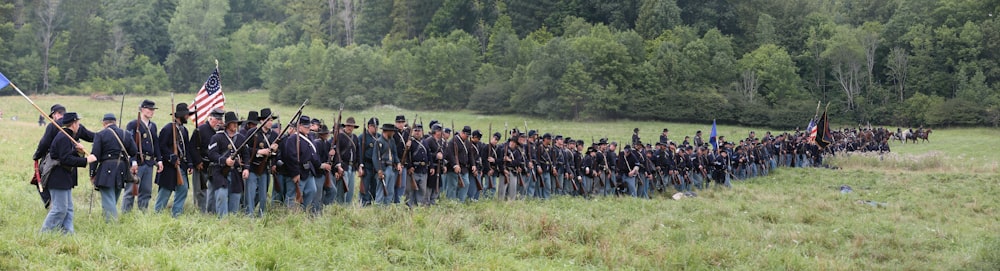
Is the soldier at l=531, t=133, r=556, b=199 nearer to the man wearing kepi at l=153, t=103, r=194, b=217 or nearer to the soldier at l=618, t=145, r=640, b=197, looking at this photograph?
the soldier at l=618, t=145, r=640, b=197

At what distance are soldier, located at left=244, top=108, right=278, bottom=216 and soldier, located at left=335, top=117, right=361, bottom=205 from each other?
4.27 ft

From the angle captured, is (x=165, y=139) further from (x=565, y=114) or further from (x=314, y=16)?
(x=314, y=16)

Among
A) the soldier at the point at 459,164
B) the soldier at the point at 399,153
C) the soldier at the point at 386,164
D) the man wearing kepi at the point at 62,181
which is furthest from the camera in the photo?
the soldier at the point at 459,164

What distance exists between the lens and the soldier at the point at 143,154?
35.6 ft

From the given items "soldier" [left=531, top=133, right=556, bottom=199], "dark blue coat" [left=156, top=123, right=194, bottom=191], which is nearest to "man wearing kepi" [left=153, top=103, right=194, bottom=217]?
"dark blue coat" [left=156, top=123, right=194, bottom=191]

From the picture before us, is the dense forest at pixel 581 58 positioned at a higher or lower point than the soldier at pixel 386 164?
higher

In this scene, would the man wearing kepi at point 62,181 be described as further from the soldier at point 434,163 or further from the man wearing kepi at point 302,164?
the soldier at point 434,163

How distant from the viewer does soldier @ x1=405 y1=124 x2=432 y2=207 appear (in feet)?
47.1

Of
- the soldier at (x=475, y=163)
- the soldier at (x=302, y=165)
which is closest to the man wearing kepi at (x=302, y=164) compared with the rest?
the soldier at (x=302, y=165)

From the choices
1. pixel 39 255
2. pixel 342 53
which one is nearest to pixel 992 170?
pixel 39 255

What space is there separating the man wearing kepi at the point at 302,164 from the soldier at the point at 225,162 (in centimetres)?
85

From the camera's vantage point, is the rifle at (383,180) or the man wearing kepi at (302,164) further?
the rifle at (383,180)

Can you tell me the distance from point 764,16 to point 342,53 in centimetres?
4867

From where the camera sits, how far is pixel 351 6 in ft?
420
